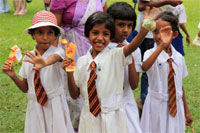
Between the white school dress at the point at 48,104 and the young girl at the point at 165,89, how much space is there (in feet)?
2.71

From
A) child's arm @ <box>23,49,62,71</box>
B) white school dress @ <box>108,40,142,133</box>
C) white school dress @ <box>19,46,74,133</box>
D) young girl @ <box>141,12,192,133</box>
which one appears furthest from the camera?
young girl @ <box>141,12,192,133</box>

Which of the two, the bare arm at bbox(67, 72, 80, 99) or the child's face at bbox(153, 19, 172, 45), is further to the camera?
the child's face at bbox(153, 19, 172, 45)

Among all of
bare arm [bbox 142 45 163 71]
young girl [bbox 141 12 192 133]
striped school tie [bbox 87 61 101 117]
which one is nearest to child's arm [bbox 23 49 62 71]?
striped school tie [bbox 87 61 101 117]

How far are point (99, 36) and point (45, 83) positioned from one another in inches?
27.3

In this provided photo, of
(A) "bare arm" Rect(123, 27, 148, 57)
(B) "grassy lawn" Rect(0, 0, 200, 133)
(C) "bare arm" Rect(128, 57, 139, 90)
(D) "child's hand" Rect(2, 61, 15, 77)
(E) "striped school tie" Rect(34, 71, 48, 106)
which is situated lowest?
(B) "grassy lawn" Rect(0, 0, 200, 133)

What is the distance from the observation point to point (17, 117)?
4.61 metres

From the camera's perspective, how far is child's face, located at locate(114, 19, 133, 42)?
2861 millimetres

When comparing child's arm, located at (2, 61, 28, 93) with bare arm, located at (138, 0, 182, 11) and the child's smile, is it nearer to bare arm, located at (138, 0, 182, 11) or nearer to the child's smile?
the child's smile

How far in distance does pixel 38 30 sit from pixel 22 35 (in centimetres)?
707

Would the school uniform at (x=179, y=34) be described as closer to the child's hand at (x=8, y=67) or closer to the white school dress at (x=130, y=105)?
the white school dress at (x=130, y=105)

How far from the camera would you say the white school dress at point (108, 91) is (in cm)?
268

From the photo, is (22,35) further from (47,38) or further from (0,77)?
(47,38)

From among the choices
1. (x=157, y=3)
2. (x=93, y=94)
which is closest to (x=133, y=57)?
(x=93, y=94)

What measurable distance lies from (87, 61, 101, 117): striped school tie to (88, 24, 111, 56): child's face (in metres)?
0.14
